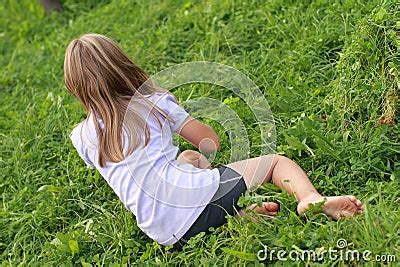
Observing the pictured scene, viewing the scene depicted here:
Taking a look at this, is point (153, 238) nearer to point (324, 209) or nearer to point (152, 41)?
point (324, 209)

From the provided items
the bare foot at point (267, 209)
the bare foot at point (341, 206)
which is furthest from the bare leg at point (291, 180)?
the bare foot at point (267, 209)

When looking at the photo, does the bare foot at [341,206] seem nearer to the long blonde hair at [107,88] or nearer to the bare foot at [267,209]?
the bare foot at [267,209]

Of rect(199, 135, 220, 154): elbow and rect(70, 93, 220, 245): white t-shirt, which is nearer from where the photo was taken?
rect(70, 93, 220, 245): white t-shirt

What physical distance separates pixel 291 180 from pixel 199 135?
46cm

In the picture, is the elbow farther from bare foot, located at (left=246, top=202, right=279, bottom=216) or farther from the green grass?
bare foot, located at (left=246, top=202, right=279, bottom=216)

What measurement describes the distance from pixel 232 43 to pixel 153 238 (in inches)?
72.9

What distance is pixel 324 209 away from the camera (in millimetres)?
2910

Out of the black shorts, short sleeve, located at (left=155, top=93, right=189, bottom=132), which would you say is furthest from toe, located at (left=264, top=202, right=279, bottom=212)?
short sleeve, located at (left=155, top=93, right=189, bottom=132)

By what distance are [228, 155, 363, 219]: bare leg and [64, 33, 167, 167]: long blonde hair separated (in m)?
0.45

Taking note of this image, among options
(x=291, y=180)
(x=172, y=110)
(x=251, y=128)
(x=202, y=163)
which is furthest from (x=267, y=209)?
(x=251, y=128)

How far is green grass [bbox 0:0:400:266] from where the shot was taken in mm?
2975

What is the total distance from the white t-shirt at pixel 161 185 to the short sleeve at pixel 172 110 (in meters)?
0.01

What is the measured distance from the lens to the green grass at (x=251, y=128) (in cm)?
297

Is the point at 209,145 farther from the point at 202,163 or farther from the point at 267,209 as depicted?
the point at 267,209
